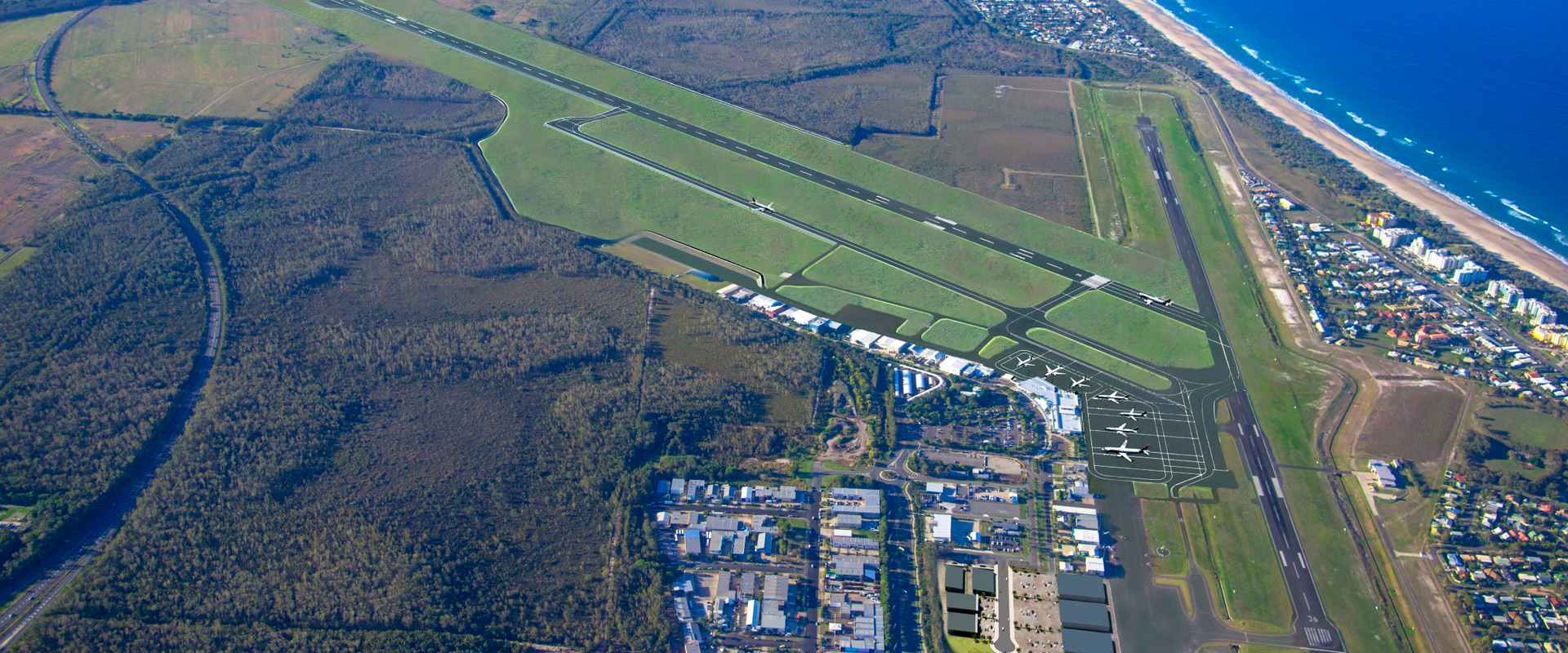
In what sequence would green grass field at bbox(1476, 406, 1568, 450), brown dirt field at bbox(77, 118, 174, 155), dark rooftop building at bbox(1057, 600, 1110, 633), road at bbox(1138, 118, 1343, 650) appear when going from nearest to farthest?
1. dark rooftop building at bbox(1057, 600, 1110, 633)
2. road at bbox(1138, 118, 1343, 650)
3. green grass field at bbox(1476, 406, 1568, 450)
4. brown dirt field at bbox(77, 118, 174, 155)

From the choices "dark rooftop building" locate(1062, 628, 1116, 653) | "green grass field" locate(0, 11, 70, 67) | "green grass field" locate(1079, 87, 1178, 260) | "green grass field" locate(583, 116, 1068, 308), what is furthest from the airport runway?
"green grass field" locate(0, 11, 70, 67)

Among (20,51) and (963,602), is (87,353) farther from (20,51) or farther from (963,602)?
(20,51)

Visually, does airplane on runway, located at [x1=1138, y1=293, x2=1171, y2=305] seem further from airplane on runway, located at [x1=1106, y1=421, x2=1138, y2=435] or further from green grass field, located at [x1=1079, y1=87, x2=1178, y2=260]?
airplane on runway, located at [x1=1106, y1=421, x2=1138, y2=435]

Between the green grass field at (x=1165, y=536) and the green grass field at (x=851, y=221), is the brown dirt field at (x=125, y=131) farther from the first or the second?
the green grass field at (x=1165, y=536)

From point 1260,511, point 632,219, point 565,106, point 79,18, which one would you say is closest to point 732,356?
point 632,219

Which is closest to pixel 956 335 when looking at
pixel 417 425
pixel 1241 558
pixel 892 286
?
pixel 892 286

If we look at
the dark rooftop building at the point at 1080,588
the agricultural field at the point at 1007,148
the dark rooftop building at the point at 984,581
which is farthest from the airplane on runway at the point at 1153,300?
the dark rooftop building at the point at 984,581

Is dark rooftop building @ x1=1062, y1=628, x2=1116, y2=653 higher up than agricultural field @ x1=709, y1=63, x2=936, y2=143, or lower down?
lower down
